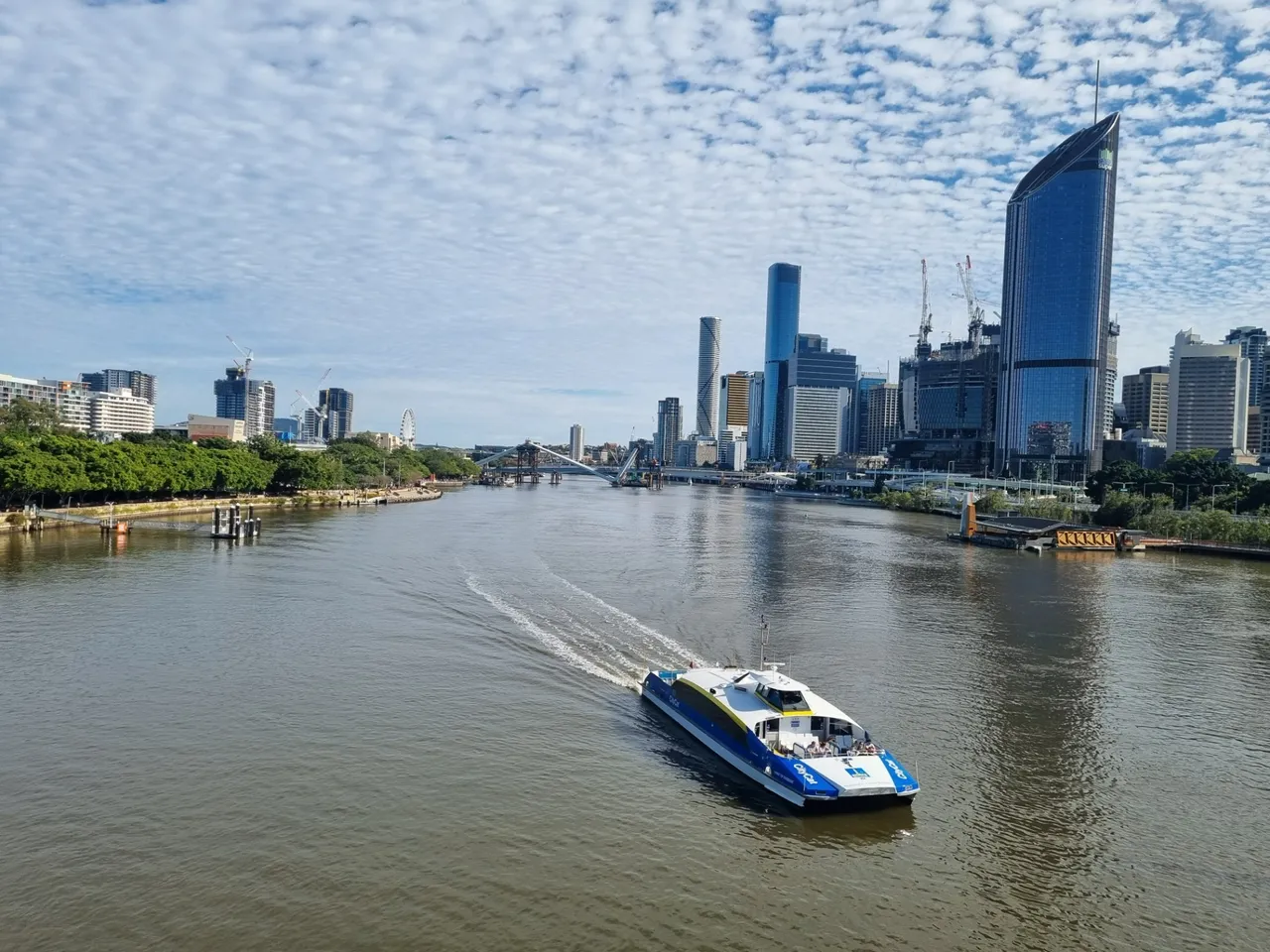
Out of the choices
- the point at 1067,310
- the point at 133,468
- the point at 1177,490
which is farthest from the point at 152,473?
the point at 1067,310

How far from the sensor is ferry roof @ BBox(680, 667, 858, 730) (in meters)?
18.3

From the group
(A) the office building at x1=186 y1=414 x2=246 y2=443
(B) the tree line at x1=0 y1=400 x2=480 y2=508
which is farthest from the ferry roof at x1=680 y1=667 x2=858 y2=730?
(A) the office building at x1=186 y1=414 x2=246 y2=443

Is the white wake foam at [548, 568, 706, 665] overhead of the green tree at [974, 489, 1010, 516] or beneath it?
beneath

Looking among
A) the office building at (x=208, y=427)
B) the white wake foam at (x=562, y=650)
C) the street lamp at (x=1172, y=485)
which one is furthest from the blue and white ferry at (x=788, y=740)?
the office building at (x=208, y=427)

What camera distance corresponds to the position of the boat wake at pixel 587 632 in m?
26.5

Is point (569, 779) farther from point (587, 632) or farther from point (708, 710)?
point (587, 632)

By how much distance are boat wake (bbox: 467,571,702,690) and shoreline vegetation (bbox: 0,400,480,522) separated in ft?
121

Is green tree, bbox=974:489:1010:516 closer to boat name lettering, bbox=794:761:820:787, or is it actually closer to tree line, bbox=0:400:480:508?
tree line, bbox=0:400:480:508

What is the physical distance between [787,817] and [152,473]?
2609 inches

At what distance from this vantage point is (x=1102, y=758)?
20031mm

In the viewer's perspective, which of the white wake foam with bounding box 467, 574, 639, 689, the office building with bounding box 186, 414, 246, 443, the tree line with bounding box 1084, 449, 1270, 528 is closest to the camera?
the white wake foam with bounding box 467, 574, 639, 689

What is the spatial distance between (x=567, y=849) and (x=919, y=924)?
550 centimetres

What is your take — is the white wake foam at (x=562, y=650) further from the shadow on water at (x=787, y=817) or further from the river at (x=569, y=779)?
the shadow on water at (x=787, y=817)

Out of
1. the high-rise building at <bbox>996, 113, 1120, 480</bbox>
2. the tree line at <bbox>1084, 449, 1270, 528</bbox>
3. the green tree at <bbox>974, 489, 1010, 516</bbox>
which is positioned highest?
the high-rise building at <bbox>996, 113, 1120, 480</bbox>
